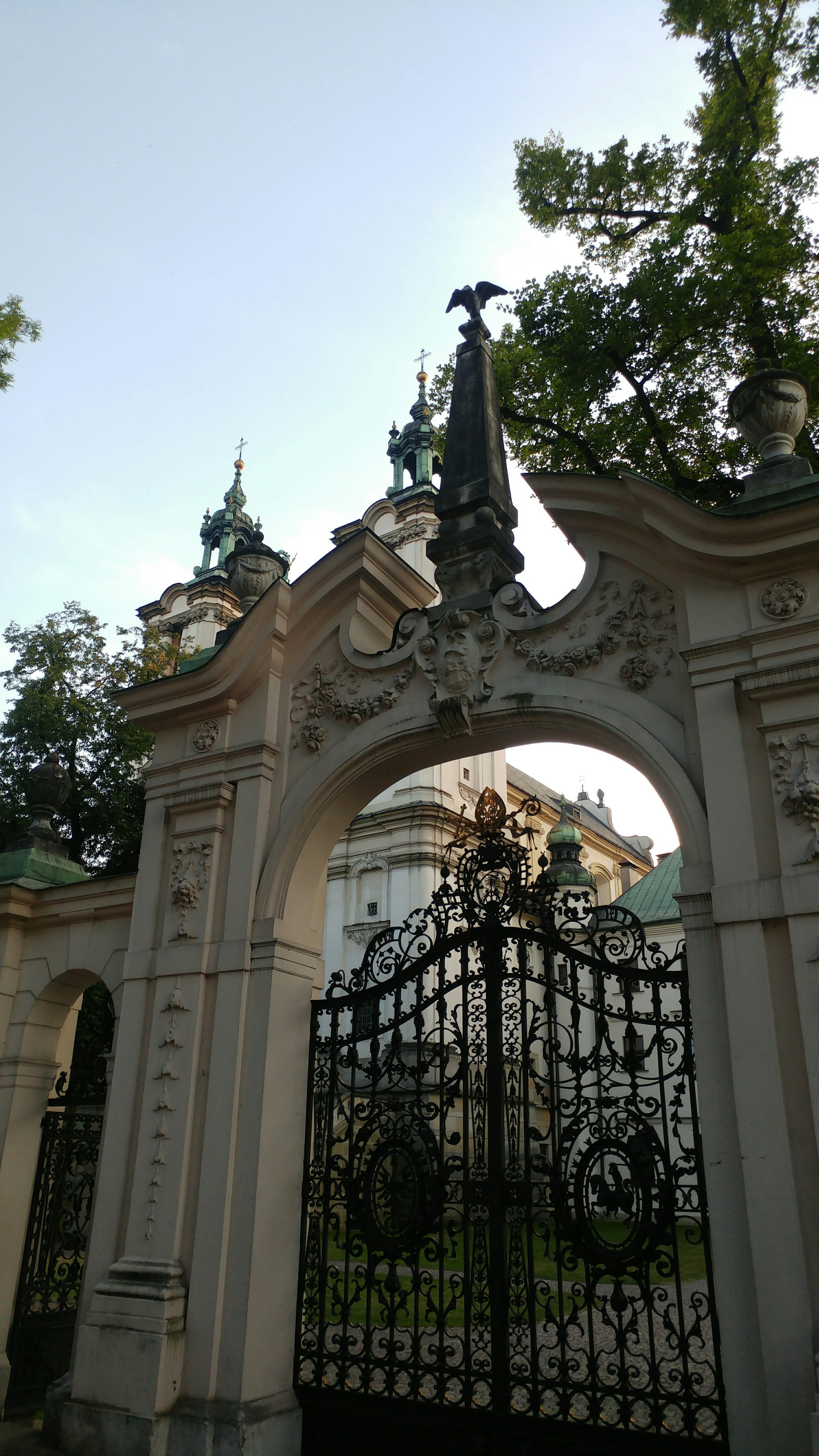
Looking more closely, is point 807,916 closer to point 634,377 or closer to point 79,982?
point 79,982

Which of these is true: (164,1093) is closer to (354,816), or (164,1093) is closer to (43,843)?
(354,816)

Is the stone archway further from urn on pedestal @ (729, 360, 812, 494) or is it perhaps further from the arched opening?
urn on pedestal @ (729, 360, 812, 494)

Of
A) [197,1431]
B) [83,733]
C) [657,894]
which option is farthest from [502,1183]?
[657,894]

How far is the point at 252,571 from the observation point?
8.19 meters

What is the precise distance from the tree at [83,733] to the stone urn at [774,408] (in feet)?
34.3

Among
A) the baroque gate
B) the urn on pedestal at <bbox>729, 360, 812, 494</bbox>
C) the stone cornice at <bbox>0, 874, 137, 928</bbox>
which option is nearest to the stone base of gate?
the baroque gate

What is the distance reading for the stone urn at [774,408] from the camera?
5797mm

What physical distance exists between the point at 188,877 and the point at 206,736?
3.27 ft

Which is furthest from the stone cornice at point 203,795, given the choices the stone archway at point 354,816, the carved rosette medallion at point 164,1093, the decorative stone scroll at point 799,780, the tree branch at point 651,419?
the tree branch at point 651,419

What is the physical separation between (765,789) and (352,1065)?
2.78 metres

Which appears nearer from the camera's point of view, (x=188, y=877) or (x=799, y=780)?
(x=799, y=780)

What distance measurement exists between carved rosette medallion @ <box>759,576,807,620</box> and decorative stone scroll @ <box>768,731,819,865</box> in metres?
0.65

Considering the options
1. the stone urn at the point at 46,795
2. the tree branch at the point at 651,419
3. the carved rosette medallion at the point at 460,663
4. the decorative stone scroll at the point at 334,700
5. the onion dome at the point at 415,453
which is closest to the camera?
the carved rosette medallion at the point at 460,663

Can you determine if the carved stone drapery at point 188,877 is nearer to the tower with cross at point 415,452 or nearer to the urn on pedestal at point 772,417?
the urn on pedestal at point 772,417
